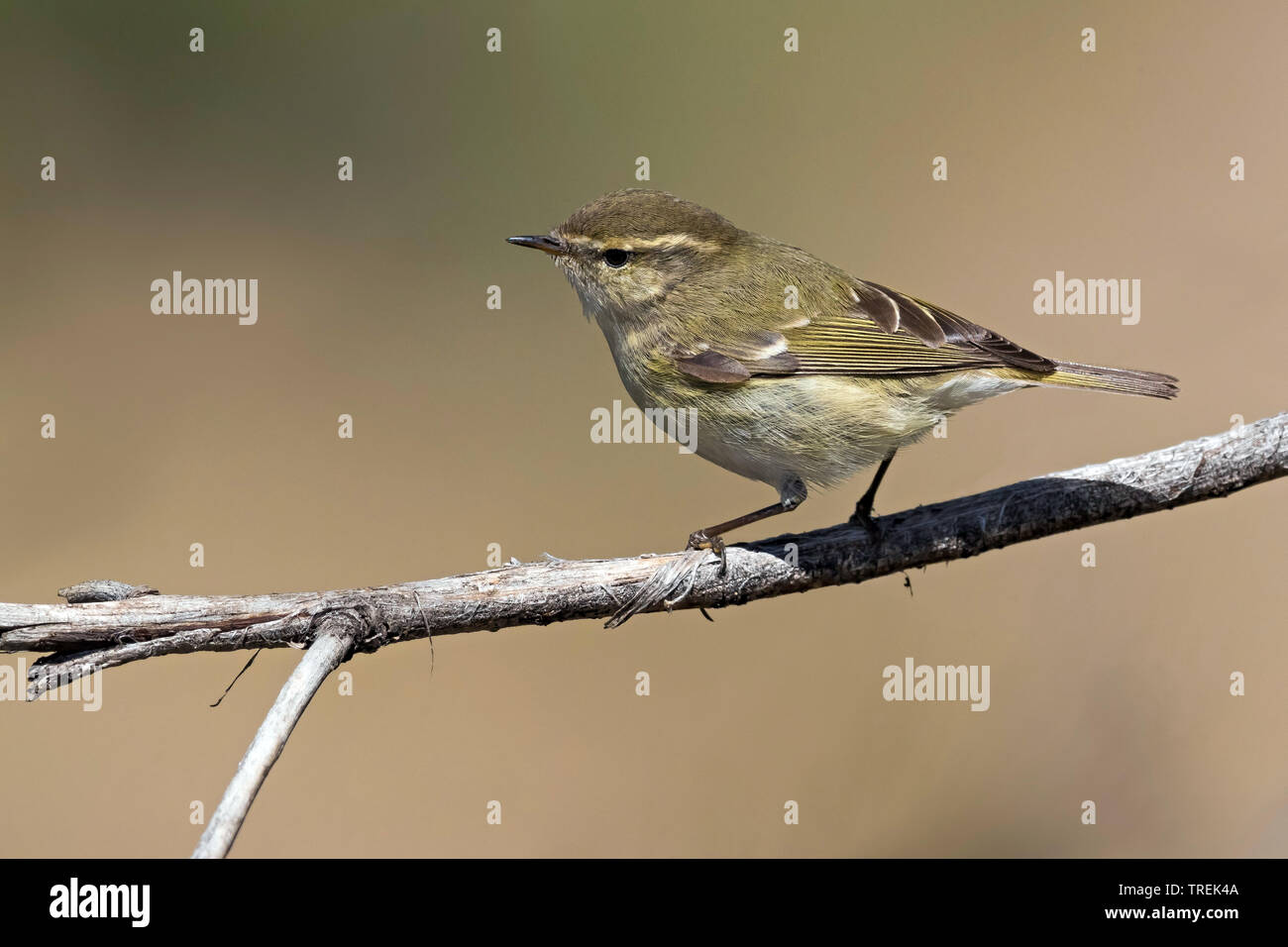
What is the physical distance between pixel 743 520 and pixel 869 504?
1.41ft

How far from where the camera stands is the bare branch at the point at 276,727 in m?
1.90

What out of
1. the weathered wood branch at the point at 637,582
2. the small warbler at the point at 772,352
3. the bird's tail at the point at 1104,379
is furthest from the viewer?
the small warbler at the point at 772,352

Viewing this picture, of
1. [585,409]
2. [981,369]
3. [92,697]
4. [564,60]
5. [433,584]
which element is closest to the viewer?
[433,584]

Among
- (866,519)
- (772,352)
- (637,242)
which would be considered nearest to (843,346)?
(772,352)

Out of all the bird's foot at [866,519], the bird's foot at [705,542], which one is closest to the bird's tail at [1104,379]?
the bird's foot at [866,519]

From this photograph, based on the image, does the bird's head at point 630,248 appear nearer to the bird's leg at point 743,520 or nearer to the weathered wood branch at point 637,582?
the bird's leg at point 743,520

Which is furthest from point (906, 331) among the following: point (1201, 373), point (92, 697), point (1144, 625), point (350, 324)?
point (350, 324)

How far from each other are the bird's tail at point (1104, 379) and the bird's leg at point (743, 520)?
31.3 inches

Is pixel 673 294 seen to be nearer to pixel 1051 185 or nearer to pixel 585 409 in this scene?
pixel 585 409

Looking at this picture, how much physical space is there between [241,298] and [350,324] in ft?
2.76

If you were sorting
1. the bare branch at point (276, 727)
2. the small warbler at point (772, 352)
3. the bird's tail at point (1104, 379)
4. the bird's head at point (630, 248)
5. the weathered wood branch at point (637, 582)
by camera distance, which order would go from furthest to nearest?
1. the bird's head at point (630, 248)
2. the small warbler at point (772, 352)
3. the bird's tail at point (1104, 379)
4. the weathered wood branch at point (637, 582)
5. the bare branch at point (276, 727)

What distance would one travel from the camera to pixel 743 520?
140 inches

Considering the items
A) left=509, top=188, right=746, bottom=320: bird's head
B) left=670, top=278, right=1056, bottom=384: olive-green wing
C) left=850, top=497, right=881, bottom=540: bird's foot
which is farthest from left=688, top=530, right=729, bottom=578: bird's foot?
left=509, top=188, right=746, bottom=320: bird's head

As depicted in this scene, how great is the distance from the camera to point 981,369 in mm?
3676
